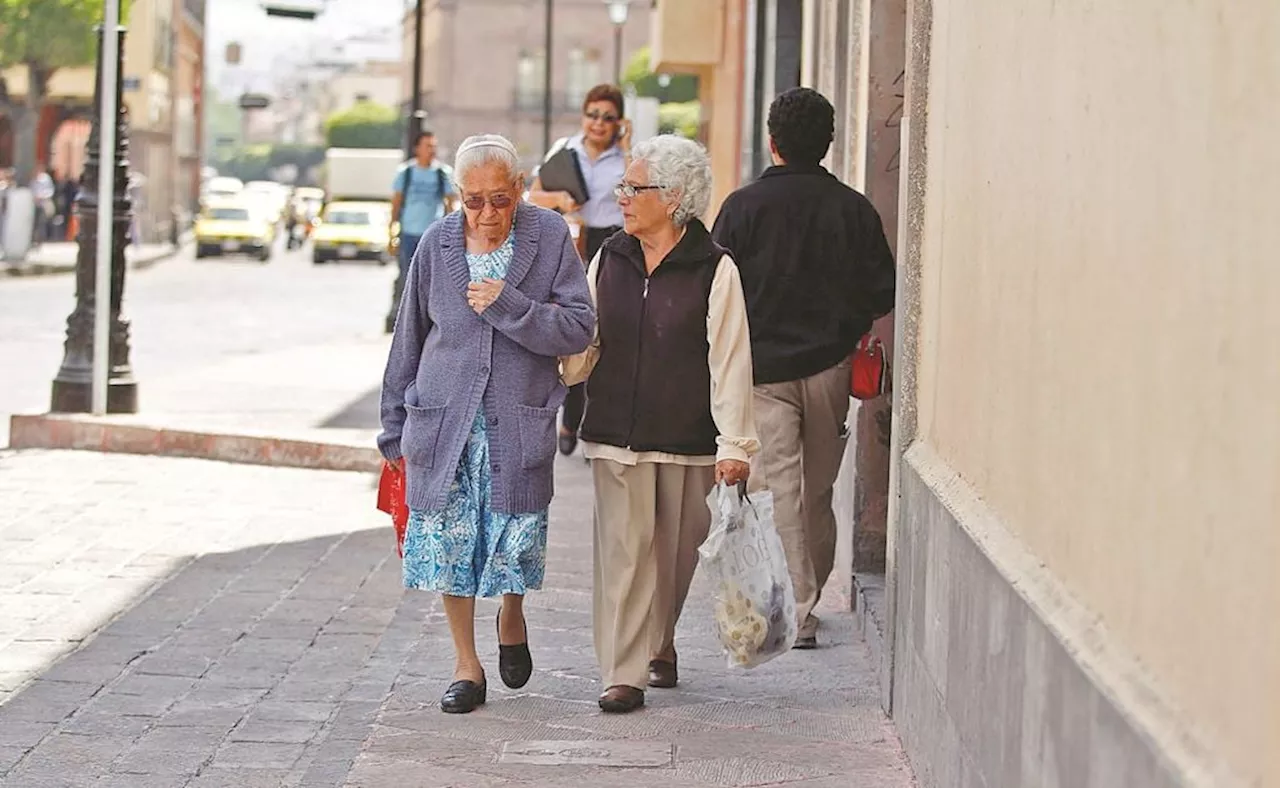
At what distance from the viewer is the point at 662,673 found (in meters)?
7.22

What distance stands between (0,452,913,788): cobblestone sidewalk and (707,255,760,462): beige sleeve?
31.2 inches

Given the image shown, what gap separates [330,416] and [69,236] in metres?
42.6

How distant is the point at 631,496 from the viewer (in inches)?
271

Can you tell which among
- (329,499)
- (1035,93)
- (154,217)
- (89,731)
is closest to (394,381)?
(89,731)

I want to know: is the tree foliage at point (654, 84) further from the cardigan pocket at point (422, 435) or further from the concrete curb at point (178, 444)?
the cardigan pocket at point (422, 435)

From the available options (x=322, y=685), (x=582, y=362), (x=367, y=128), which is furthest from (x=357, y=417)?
(x=367, y=128)

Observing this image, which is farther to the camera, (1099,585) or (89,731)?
(89,731)

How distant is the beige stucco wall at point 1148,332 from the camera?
281 centimetres

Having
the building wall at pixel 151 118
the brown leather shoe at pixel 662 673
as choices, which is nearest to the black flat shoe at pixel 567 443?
the brown leather shoe at pixel 662 673

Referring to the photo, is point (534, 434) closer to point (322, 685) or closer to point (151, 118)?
point (322, 685)

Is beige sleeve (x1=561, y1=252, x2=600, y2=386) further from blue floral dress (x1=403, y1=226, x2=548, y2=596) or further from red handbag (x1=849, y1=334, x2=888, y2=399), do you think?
red handbag (x1=849, y1=334, x2=888, y2=399)

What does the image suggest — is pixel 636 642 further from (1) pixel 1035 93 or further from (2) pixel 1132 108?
(2) pixel 1132 108

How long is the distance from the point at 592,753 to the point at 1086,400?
8.96 ft

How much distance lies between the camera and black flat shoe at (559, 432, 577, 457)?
13273 mm
